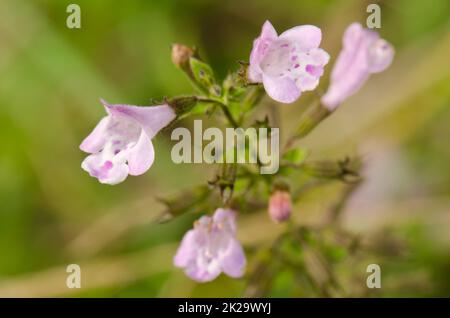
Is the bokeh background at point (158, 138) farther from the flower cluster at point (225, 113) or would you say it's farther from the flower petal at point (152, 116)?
the flower petal at point (152, 116)

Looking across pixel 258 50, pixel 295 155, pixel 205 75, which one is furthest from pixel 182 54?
pixel 295 155

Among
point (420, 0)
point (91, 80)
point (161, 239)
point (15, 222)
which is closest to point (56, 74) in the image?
point (91, 80)

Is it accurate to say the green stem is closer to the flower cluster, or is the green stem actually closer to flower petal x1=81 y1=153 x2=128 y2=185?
the flower cluster

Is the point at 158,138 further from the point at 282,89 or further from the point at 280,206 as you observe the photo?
the point at 282,89

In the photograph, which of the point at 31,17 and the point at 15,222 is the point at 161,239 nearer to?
the point at 15,222

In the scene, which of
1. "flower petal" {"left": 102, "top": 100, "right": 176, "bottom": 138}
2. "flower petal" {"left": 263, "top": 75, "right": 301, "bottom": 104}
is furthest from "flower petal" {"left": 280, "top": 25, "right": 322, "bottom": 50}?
"flower petal" {"left": 102, "top": 100, "right": 176, "bottom": 138}
